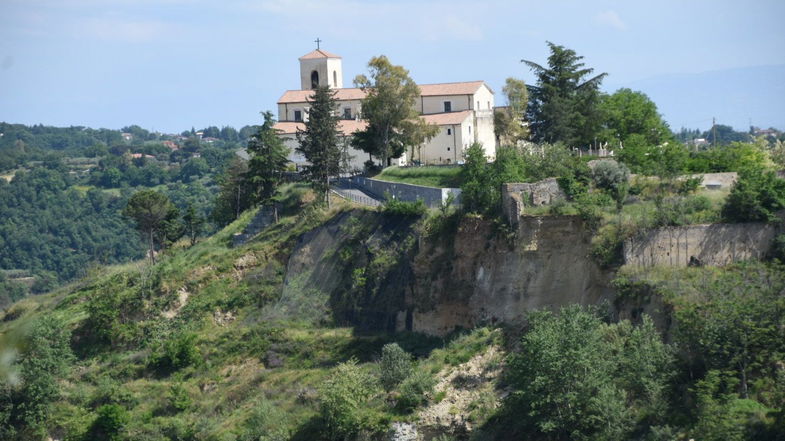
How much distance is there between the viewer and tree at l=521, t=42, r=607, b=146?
5409cm

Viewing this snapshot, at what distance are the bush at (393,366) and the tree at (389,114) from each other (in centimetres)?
1732

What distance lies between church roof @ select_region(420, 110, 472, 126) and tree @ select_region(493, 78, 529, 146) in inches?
68.5

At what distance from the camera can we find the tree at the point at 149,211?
197 feet

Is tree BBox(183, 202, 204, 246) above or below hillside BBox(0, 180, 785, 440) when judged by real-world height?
above

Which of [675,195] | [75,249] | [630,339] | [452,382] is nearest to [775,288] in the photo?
[630,339]

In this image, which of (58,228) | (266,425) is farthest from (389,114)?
(58,228)

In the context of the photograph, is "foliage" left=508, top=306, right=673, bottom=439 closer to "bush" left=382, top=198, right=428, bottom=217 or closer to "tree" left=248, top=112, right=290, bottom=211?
"bush" left=382, top=198, right=428, bottom=217

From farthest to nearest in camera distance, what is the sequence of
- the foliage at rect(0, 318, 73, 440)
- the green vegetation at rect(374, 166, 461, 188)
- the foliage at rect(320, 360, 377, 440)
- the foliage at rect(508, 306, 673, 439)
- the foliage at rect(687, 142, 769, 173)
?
the green vegetation at rect(374, 166, 461, 188) < the foliage at rect(687, 142, 769, 173) < the foliage at rect(0, 318, 73, 440) < the foliage at rect(320, 360, 377, 440) < the foliage at rect(508, 306, 673, 439)

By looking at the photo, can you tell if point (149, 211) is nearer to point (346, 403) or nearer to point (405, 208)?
point (405, 208)

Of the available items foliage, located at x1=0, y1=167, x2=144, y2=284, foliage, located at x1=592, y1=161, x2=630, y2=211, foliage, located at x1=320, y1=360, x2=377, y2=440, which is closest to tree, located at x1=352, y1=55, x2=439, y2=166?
foliage, located at x1=592, y1=161, x2=630, y2=211

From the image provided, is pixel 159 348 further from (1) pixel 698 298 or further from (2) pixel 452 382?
(1) pixel 698 298

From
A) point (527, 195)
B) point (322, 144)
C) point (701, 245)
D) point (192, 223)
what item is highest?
point (322, 144)

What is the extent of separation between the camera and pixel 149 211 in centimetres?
6012

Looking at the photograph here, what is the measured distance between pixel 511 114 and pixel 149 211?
19784mm
